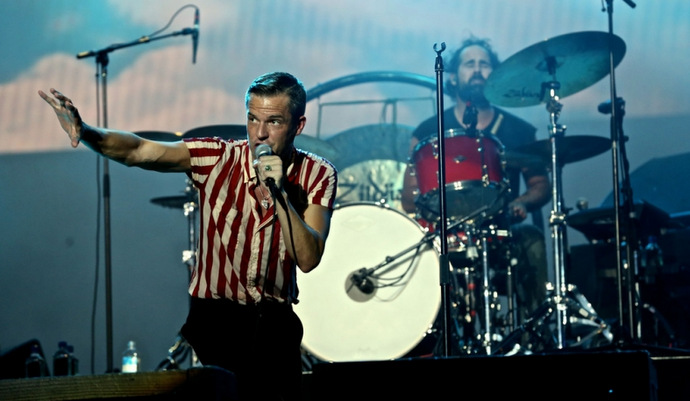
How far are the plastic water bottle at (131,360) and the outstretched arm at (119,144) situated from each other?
4115mm

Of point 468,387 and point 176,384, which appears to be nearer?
point 176,384

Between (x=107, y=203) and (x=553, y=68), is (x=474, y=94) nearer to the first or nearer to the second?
(x=553, y=68)

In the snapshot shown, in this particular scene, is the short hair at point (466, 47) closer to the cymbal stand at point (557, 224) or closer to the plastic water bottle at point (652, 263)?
the cymbal stand at point (557, 224)

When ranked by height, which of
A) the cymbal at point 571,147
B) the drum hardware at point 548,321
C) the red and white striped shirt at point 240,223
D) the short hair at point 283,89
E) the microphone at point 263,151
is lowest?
the drum hardware at point 548,321

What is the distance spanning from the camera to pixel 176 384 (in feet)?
5.93

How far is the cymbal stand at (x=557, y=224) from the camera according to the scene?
5570 mm

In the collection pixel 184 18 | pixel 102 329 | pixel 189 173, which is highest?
pixel 184 18

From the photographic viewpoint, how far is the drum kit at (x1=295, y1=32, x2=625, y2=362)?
5789 mm

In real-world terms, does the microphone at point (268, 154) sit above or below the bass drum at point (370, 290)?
above

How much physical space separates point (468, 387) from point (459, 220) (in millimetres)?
3456

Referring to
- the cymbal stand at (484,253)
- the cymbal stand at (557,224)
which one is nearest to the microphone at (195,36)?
the cymbal stand at (484,253)

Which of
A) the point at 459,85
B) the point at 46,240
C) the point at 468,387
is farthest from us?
the point at 46,240

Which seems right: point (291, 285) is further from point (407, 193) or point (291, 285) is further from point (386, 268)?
point (407, 193)

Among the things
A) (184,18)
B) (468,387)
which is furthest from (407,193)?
(468,387)
